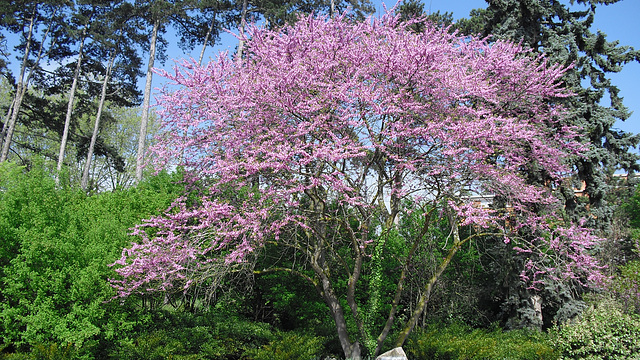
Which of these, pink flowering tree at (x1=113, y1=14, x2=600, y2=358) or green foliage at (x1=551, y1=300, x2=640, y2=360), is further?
green foliage at (x1=551, y1=300, x2=640, y2=360)

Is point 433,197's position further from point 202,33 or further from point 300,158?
point 202,33

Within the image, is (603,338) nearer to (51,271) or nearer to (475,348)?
(475,348)

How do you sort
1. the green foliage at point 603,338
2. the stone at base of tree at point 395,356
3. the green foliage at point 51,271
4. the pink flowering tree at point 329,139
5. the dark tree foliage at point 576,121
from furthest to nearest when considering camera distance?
the dark tree foliage at point 576,121, the green foliage at point 603,338, the stone at base of tree at point 395,356, the green foliage at point 51,271, the pink flowering tree at point 329,139

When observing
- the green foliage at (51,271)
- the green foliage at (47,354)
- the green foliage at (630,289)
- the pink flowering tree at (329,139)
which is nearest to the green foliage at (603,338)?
the green foliage at (630,289)

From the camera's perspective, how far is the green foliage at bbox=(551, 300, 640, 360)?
27.0 feet

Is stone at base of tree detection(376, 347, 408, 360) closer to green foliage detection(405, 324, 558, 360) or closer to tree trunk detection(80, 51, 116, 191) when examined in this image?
green foliage detection(405, 324, 558, 360)

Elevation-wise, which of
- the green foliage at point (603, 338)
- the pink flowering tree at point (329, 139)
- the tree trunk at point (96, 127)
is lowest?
the green foliage at point (603, 338)

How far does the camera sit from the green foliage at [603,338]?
8219 millimetres

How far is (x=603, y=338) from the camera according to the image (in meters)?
8.35

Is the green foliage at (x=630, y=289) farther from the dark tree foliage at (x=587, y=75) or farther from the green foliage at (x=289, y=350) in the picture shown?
the green foliage at (x=289, y=350)

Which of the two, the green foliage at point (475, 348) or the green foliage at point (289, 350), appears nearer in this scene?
the green foliage at point (289, 350)

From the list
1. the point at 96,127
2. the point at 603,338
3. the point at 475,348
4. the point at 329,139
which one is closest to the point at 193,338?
the point at 329,139

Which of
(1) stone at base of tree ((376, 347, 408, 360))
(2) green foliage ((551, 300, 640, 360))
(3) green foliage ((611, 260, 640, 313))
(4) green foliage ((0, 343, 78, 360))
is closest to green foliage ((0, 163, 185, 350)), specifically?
(4) green foliage ((0, 343, 78, 360))

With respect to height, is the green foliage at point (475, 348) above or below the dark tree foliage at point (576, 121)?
below
